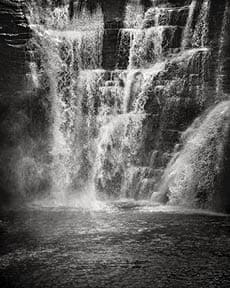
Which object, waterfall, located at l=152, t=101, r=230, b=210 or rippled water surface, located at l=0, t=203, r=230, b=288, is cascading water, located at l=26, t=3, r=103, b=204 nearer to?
waterfall, located at l=152, t=101, r=230, b=210

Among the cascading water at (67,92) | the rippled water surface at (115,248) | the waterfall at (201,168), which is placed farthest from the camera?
the cascading water at (67,92)

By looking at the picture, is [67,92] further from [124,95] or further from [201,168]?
[201,168]

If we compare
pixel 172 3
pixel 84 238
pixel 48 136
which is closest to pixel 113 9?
pixel 172 3

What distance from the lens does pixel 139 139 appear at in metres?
17.8

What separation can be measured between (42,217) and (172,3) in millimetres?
10848

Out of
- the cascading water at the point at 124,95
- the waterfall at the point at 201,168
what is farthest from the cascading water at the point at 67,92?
the waterfall at the point at 201,168

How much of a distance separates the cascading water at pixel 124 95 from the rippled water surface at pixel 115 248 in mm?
2918

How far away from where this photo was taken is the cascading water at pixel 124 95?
17.2m

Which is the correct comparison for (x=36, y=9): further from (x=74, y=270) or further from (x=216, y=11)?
(x=74, y=270)

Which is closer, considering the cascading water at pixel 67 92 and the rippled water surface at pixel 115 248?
the rippled water surface at pixel 115 248

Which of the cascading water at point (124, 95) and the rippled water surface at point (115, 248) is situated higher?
the cascading water at point (124, 95)

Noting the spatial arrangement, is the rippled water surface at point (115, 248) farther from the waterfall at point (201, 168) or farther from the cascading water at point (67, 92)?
the cascading water at point (67, 92)

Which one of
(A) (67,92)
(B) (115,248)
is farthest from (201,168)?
(A) (67,92)

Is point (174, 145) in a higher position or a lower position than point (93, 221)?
higher
